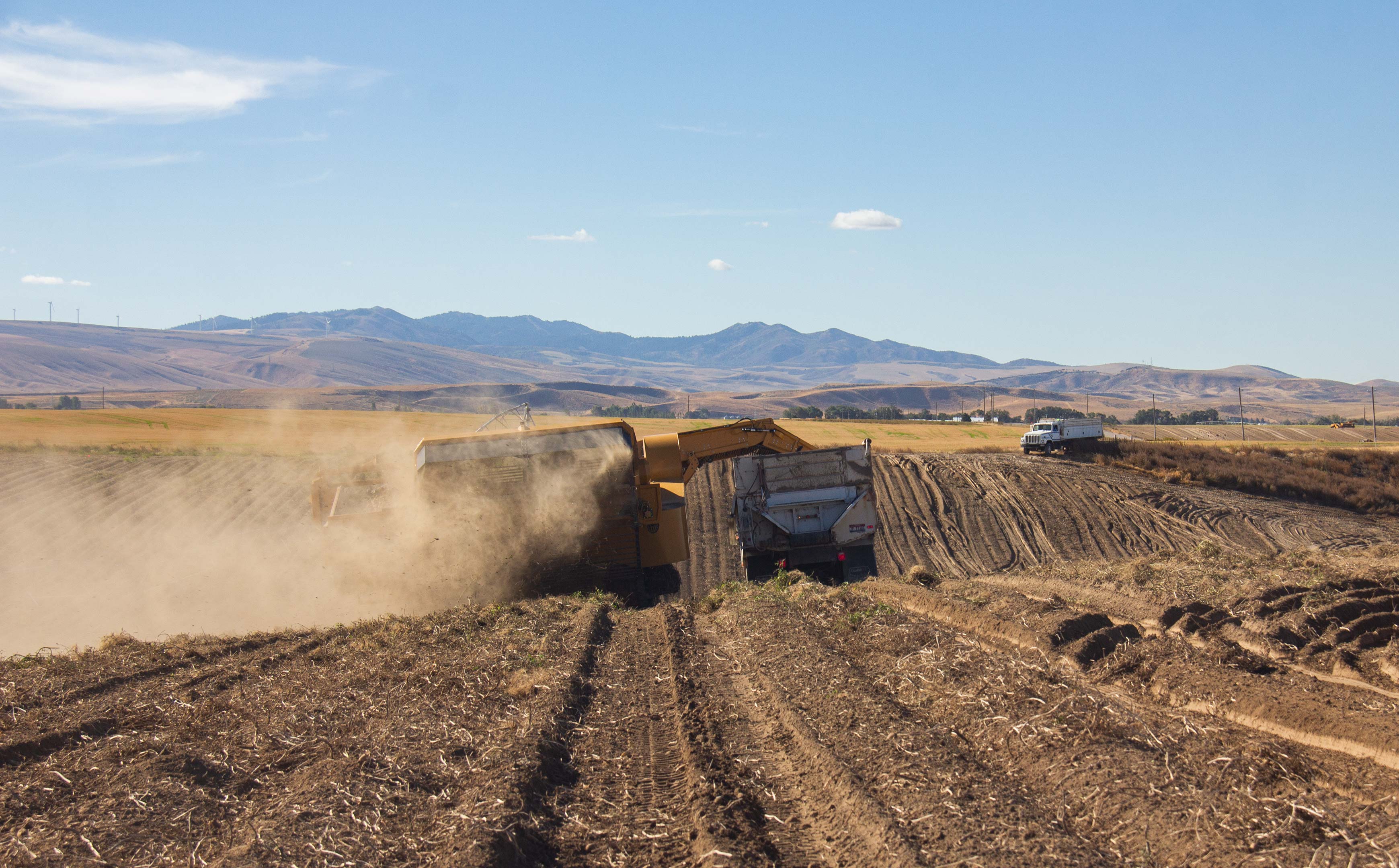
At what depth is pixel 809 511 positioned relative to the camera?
683 inches

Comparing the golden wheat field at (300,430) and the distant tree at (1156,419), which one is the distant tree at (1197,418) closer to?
the distant tree at (1156,419)

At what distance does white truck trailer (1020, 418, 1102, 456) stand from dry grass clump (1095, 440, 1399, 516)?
1376 millimetres

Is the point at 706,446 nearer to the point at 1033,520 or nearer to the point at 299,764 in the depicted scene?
the point at 299,764

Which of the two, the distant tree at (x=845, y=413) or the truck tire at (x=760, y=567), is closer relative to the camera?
the truck tire at (x=760, y=567)

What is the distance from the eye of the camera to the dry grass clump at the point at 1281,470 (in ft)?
119

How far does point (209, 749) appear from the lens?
268 inches

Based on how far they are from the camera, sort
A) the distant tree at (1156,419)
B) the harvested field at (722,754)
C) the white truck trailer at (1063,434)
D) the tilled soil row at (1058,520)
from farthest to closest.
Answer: the distant tree at (1156,419) < the white truck trailer at (1063,434) < the tilled soil row at (1058,520) < the harvested field at (722,754)

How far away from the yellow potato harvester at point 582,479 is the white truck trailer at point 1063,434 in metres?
34.5

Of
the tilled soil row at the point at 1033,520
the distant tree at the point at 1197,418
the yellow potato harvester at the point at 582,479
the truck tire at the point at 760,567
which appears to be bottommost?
the tilled soil row at the point at 1033,520

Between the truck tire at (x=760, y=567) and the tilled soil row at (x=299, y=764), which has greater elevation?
the tilled soil row at (x=299, y=764)

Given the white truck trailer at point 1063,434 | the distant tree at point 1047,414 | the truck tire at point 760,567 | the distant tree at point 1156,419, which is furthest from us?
the distant tree at point 1156,419

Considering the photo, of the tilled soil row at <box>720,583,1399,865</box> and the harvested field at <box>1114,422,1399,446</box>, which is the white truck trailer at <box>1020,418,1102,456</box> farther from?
the tilled soil row at <box>720,583,1399,865</box>

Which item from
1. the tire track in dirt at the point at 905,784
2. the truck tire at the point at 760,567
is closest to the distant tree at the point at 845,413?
the truck tire at the point at 760,567

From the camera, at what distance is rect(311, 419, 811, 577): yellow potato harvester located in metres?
14.5
